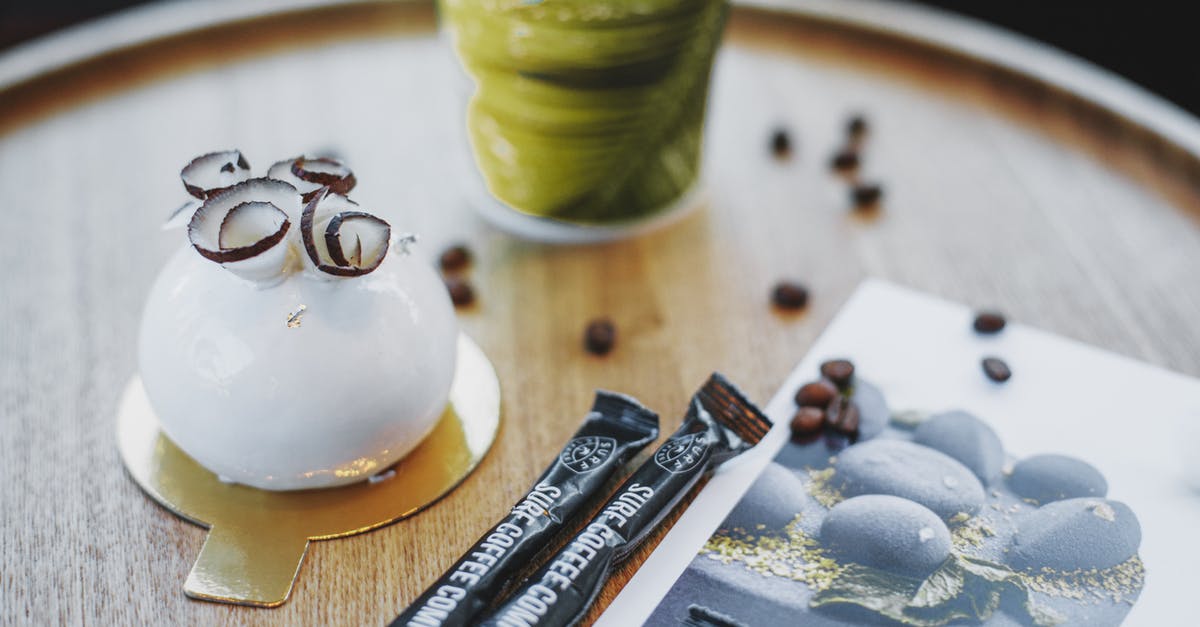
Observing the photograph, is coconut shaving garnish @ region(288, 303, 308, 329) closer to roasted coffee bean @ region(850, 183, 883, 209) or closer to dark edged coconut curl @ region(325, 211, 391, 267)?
dark edged coconut curl @ region(325, 211, 391, 267)

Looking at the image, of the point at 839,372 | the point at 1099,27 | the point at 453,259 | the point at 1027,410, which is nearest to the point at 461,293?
the point at 453,259

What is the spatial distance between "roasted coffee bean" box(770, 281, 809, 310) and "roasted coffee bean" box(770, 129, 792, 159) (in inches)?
7.7

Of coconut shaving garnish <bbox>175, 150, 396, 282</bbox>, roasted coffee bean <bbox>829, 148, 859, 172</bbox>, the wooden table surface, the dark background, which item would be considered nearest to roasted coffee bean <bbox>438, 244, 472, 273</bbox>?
the wooden table surface

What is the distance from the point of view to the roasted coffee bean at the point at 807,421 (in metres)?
0.56

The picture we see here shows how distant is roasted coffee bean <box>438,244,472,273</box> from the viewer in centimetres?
70

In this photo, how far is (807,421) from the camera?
1.84ft

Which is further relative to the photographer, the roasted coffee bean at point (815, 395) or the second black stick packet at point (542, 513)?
the roasted coffee bean at point (815, 395)

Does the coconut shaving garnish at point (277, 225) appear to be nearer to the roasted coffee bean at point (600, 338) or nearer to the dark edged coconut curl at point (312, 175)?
the dark edged coconut curl at point (312, 175)

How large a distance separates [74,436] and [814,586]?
426mm

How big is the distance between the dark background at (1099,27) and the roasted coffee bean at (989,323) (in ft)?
3.13

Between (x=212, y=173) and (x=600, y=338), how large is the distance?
26cm

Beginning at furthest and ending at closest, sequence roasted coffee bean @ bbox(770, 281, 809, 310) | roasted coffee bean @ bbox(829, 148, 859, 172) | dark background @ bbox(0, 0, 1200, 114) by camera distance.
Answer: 1. dark background @ bbox(0, 0, 1200, 114)
2. roasted coffee bean @ bbox(829, 148, 859, 172)
3. roasted coffee bean @ bbox(770, 281, 809, 310)

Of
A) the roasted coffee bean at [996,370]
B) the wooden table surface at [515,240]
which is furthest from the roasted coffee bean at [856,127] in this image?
the roasted coffee bean at [996,370]

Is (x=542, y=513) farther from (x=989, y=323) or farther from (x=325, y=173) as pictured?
(x=989, y=323)
